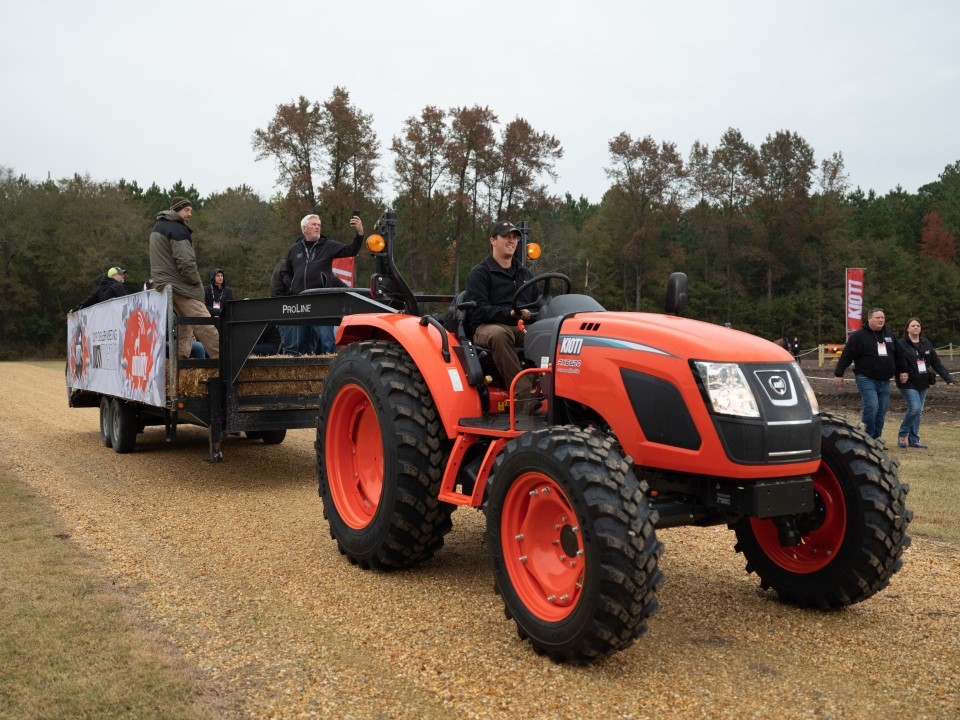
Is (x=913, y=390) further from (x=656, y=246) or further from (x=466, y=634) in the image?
(x=656, y=246)

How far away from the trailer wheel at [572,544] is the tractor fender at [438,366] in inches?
31.2

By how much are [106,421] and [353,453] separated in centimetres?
573

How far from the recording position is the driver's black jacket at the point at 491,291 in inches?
197

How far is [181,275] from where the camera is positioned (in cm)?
827

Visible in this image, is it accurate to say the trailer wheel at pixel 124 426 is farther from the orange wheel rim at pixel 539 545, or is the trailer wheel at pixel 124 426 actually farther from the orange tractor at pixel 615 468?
the orange wheel rim at pixel 539 545

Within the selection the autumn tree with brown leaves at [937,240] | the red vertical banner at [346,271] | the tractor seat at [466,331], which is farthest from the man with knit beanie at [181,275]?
the autumn tree with brown leaves at [937,240]

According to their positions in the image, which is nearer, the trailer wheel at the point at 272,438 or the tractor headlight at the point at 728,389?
the tractor headlight at the point at 728,389

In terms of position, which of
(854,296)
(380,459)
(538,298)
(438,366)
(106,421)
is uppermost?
(854,296)

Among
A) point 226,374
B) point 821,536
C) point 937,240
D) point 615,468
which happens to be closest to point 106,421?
point 226,374

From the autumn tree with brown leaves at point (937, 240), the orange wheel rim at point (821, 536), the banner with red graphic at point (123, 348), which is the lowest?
the orange wheel rim at point (821, 536)

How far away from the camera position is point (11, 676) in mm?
3592

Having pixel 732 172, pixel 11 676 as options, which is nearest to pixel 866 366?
pixel 11 676

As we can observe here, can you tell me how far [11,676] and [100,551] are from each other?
81.3 inches

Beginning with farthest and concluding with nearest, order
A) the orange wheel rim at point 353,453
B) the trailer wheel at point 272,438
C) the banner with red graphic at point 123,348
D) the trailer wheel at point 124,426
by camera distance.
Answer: the trailer wheel at point 272,438 → the trailer wheel at point 124,426 → the banner with red graphic at point 123,348 → the orange wheel rim at point 353,453
